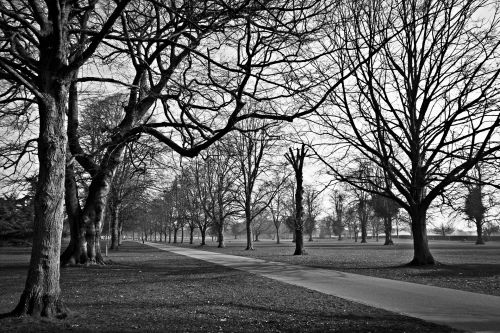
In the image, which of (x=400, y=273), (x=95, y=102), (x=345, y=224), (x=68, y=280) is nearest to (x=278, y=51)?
(x=95, y=102)

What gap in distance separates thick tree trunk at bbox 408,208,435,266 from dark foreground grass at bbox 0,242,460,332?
336 inches

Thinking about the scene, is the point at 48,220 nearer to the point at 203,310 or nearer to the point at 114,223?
the point at 203,310

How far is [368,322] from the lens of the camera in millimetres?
6523

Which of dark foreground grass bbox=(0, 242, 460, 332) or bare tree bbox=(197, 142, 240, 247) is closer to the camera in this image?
dark foreground grass bbox=(0, 242, 460, 332)

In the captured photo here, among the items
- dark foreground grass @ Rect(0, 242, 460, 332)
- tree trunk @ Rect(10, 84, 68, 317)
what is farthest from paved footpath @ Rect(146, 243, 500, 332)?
tree trunk @ Rect(10, 84, 68, 317)

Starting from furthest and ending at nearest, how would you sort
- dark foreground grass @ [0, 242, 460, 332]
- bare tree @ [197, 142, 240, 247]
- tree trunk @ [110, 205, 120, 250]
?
1. bare tree @ [197, 142, 240, 247]
2. tree trunk @ [110, 205, 120, 250]
3. dark foreground grass @ [0, 242, 460, 332]

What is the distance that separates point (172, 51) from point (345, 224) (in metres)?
65.9

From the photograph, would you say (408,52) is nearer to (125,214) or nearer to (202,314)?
(202,314)

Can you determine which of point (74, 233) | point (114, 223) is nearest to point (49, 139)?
point (74, 233)

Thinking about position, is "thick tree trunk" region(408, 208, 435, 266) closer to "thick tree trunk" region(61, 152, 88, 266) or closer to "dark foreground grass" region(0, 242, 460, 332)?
"dark foreground grass" region(0, 242, 460, 332)

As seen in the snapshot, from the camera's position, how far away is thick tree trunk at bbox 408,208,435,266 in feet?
55.3

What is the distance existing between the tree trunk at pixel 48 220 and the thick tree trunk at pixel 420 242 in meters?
14.7

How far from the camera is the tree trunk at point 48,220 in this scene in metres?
6.25

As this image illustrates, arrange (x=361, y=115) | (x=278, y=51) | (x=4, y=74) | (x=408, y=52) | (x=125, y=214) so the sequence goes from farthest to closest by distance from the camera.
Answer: (x=125, y=214) → (x=361, y=115) → (x=408, y=52) → (x=278, y=51) → (x=4, y=74)
